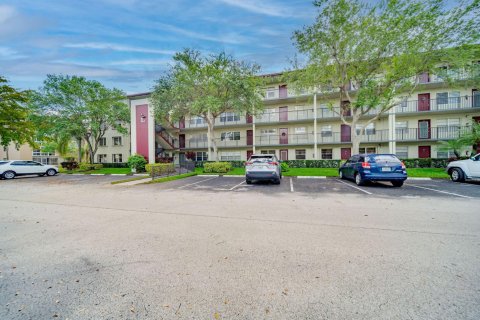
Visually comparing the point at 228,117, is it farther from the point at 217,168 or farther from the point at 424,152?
the point at 424,152

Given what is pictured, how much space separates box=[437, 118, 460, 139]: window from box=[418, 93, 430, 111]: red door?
7.42 ft

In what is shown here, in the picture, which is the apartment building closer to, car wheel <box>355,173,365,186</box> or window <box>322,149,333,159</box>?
window <box>322,149,333,159</box>

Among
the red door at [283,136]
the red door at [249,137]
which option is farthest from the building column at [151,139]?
the red door at [283,136]

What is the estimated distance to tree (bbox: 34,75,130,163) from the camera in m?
23.8

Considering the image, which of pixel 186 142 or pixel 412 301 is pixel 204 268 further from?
pixel 186 142

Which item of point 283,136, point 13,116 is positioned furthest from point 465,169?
point 13,116

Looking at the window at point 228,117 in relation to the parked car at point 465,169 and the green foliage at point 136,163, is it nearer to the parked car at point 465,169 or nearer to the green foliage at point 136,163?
the green foliage at point 136,163

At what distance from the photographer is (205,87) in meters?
19.6

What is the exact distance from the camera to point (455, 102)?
71.9 ft

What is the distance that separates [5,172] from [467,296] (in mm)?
27574

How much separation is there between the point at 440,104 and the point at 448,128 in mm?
2728

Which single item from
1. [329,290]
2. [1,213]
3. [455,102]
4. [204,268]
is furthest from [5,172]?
[455,102]

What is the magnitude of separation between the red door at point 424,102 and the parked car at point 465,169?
1441 centimetres

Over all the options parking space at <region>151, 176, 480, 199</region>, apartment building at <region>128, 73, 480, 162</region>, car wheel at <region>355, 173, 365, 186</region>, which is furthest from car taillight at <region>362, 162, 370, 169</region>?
apartment building at <region>128, 73, 480, 162</region>
